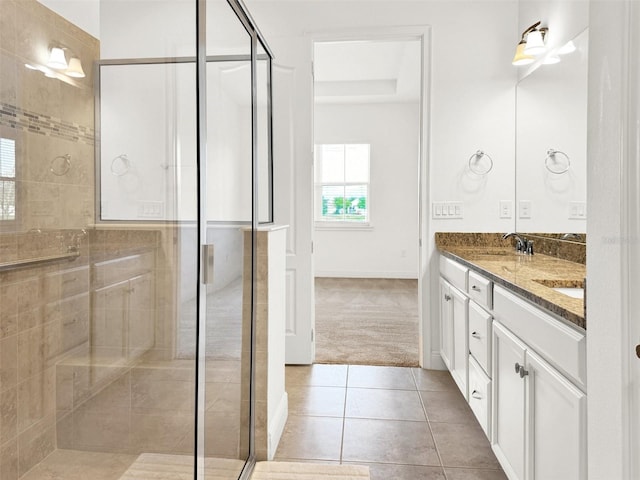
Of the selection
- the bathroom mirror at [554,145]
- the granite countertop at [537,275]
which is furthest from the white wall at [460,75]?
the granite countertop at [537,275]

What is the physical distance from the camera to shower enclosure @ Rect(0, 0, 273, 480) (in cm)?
66

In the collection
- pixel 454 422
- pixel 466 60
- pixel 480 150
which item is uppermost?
pixel 466 60

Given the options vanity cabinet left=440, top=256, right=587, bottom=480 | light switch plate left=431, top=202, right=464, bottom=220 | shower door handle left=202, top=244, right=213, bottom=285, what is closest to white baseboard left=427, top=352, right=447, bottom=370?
vanity cabinet left=440, top=256, right=587, bottom=480

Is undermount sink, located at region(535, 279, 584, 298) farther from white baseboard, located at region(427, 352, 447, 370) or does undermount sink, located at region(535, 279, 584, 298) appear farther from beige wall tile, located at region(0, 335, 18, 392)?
beige wall tile, located at region(0, 335, 18, 392)

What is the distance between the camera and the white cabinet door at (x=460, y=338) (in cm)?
232

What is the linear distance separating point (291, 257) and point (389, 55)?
10.4 ft

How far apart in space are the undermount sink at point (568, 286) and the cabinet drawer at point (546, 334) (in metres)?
0.17

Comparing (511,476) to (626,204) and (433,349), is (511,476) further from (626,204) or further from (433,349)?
(433,349)

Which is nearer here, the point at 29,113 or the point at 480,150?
the point at 29,113

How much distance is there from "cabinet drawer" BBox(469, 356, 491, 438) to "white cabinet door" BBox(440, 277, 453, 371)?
1.63 feet

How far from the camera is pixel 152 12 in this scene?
3.22 ft

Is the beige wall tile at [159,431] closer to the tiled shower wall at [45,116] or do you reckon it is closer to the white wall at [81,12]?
the tiled shower wall at [45,116]

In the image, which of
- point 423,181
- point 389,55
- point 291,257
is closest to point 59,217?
point 291,257

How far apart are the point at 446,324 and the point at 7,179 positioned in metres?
2.63
